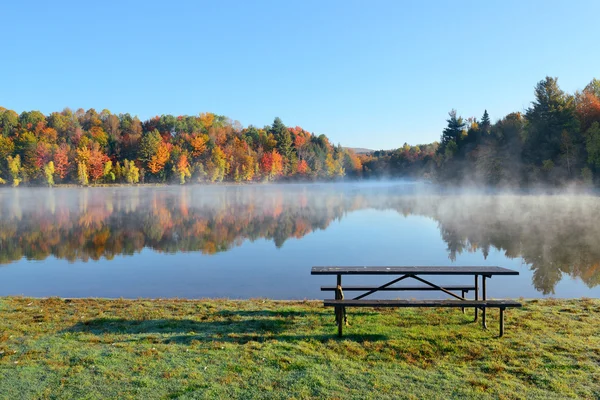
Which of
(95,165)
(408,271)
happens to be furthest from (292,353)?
(95,165)

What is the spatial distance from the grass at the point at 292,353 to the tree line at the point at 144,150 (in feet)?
285

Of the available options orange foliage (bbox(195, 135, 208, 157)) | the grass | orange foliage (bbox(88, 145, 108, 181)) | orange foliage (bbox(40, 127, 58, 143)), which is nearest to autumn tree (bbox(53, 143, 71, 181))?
orange foliage (bbox(88, 145, 108, 181))

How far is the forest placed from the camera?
52281mm

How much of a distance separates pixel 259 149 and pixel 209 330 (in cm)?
11259

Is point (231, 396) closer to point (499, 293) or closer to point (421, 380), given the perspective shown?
point (421, 380)

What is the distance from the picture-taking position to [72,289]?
10.2m

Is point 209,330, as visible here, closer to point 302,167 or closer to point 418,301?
point 418,301

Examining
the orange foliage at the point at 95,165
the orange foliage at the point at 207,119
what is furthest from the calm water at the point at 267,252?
the orange foliage at the point at 207,119

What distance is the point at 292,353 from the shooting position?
5.26m

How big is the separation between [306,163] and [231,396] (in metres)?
125

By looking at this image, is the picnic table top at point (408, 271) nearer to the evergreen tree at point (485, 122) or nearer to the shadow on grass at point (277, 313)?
the shadow on grass at point (277, 313)

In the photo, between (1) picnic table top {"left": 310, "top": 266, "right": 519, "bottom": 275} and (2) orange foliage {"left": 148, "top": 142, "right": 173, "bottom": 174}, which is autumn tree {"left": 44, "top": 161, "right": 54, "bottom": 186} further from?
(1) picnic table top {"left": 310, "top": 266, "right": 519, "bottom": 275}

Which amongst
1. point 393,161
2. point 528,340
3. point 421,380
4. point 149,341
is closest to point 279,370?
point 421,380

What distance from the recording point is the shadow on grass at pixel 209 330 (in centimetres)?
582
